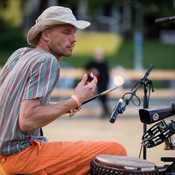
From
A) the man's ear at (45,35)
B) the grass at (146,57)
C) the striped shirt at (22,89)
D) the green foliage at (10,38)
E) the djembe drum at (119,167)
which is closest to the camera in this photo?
the djembe drum at (119,167)

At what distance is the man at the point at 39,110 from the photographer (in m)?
2.60

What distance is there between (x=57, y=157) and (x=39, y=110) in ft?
1.30

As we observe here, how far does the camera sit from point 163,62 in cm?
3103

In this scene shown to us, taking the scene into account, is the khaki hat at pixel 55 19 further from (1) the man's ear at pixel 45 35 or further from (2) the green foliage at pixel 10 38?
(2) the green foliage at pixel 10 38

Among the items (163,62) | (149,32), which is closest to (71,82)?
(163,62)

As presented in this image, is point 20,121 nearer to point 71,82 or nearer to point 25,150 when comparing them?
point 25,150

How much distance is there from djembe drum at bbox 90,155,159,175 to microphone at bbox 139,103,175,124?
1.07ft

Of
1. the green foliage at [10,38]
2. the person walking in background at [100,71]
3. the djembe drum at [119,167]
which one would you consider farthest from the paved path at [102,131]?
the green foliage at [10,38]

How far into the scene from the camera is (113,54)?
3081 centimetres

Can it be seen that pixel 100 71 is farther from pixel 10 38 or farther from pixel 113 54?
pixel 113 54

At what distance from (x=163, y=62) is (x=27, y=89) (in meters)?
29.2

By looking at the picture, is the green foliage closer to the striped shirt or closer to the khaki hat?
the khaki hat

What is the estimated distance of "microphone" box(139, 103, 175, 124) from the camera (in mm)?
2800

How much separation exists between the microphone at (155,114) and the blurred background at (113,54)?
496 mm
